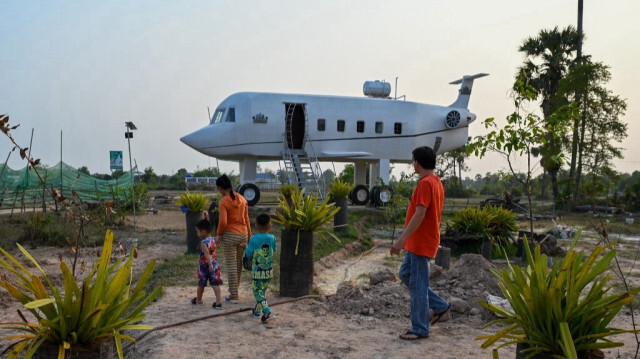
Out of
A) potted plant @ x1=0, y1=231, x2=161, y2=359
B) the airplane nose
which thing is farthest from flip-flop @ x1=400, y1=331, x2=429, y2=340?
the airplane nose

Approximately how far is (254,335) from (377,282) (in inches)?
121

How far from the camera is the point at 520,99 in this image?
7.77 m

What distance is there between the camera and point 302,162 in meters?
21.7

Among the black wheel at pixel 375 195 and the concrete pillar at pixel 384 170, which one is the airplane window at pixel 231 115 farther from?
the black wheel at pixel 375 195

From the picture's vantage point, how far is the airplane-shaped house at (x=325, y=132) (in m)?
20.8

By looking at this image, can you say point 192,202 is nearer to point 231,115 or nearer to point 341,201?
point 341,201

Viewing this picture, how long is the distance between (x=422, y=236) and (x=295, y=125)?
17.7 meters

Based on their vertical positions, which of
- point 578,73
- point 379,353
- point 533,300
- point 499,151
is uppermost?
point 578,73

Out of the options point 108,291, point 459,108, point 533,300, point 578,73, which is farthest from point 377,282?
point 578,73

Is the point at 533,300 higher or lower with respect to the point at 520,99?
lower

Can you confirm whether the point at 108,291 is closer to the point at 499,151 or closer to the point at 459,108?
the point at 499,151

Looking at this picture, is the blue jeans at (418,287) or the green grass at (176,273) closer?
the blue jeans at (418,287)

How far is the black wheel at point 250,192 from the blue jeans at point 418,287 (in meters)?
15.1

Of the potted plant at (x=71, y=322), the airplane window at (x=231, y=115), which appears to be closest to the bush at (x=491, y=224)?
the airplane window at (x=231, y=115)
